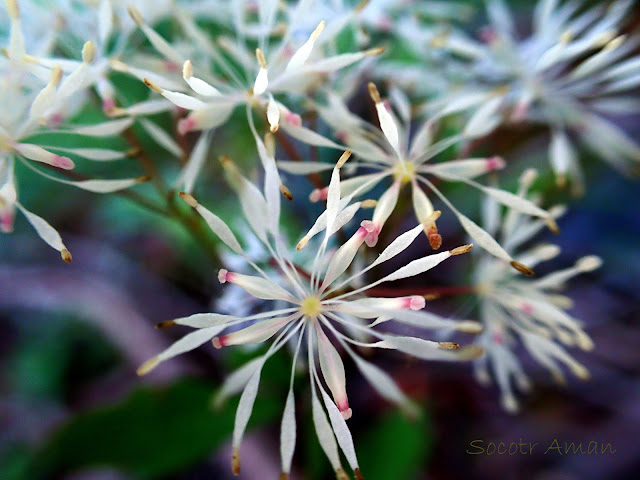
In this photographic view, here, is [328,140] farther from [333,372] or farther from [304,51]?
[333,372]

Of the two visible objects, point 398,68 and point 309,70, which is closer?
point 309,70

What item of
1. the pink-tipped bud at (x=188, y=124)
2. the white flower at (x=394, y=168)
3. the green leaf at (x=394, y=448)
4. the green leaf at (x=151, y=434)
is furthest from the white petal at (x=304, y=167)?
the green leaf at (x=394, y=448)

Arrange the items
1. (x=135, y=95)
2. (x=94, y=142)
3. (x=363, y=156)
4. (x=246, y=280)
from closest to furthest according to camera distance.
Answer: (x=246, y=280)
(x=363, y=156)
(x=135, y=95)
(x=94, y=142)

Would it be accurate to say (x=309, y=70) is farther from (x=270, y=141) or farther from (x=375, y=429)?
(x=375, y=429)

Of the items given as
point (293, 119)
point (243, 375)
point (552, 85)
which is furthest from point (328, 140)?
point (552, 85)

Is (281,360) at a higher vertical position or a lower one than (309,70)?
lower

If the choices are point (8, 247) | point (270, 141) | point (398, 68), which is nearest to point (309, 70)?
point (270, 141)

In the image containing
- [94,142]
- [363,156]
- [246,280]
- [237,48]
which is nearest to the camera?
[246,280]

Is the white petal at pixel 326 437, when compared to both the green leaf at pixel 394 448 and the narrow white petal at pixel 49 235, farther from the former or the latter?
the green leaf at pixel 394 448

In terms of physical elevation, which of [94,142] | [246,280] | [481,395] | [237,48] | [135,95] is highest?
[94,142]
